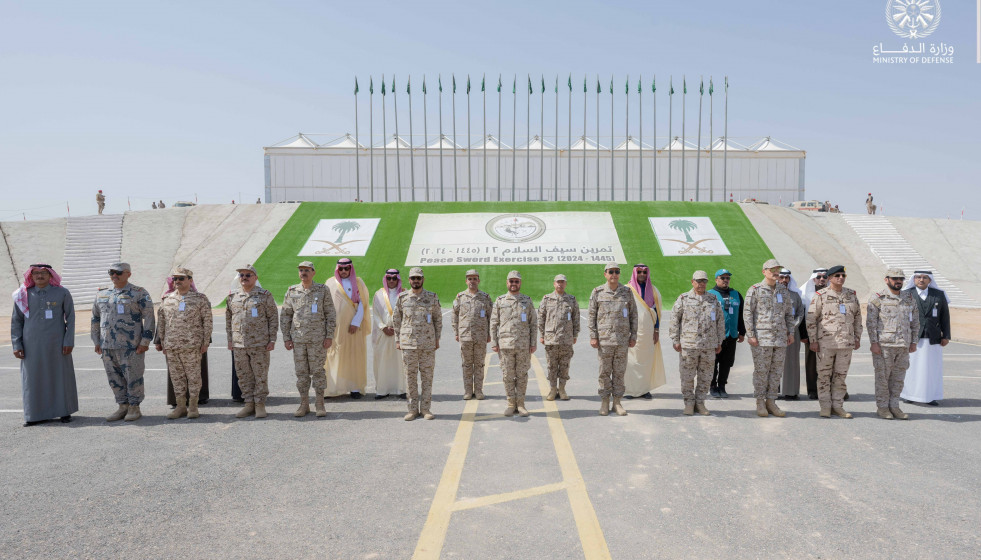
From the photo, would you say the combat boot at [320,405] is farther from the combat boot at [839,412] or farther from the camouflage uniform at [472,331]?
the combat boot at [839,412]

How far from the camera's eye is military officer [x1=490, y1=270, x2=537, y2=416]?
720cm

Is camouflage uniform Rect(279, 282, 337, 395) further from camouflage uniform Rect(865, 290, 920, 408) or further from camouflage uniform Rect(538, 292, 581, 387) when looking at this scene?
camouflage uniform Rect(865, 290, 920, 408)

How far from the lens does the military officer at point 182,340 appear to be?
7.06 metres

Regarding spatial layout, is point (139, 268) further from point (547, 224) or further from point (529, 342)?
point (529, 342)

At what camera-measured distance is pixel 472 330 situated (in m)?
7.71

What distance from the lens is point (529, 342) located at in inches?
291

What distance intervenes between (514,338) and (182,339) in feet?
14.2

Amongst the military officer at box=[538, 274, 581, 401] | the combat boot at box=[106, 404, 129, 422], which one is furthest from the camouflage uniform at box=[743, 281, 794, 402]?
the combat boot at box=[106, 404, 129, 422]

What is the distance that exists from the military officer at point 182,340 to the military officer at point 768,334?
7.28m

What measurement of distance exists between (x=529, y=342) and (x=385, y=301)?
7.95 ft

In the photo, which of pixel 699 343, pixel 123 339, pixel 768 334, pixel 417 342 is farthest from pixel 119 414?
pixel 768 334

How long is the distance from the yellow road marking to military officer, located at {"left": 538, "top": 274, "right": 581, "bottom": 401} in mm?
3289

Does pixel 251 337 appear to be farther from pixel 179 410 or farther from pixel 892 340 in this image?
pixel 892 340

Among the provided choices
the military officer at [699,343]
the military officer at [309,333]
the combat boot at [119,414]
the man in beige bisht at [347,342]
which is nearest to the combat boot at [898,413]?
the military officer at [699,343]
